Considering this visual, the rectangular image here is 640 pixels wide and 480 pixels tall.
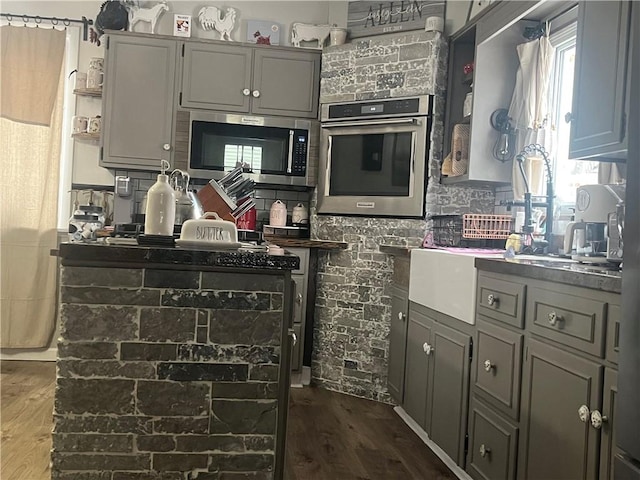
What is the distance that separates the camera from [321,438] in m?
2.97

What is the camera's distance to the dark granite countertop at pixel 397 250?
3238mm

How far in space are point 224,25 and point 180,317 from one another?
325 centimetres

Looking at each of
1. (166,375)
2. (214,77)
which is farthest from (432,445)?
(214,77)

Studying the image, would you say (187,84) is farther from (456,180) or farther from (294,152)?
(456,180)

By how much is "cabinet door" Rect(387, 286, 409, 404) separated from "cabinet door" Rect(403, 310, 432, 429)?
0.25 ft

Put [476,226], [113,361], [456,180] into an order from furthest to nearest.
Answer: [456,180]
[476,226]
[113,361]

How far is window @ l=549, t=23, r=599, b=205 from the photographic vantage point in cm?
305

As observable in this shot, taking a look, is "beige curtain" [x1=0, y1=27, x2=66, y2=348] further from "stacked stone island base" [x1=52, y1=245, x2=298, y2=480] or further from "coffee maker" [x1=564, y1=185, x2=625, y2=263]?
"coffee maker" [x1=564, y1=185, x2=625, y2=263]

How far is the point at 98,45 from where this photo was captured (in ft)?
14.4

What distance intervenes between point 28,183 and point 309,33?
88.2 inches

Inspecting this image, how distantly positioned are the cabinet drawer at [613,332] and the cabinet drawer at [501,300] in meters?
0.45

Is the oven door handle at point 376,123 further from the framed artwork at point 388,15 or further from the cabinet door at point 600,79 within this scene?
the cabinet door at point 600,79

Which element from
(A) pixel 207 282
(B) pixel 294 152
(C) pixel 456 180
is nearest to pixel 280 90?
(B) pixel 294 152

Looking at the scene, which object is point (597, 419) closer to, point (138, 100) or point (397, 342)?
point (397, 342)
